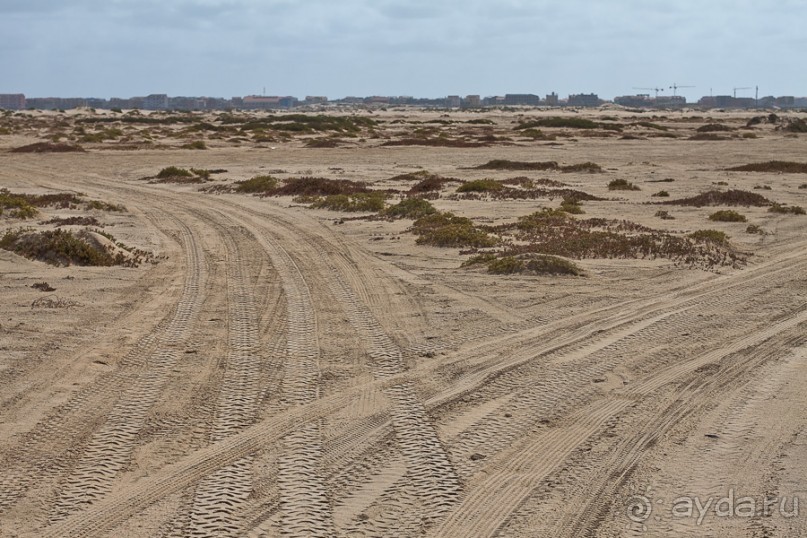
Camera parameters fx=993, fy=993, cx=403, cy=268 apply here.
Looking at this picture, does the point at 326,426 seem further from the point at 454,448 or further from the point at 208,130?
the point at 208,130

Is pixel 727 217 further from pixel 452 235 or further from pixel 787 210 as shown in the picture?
pixel 452 235

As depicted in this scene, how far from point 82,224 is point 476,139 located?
4677 cm

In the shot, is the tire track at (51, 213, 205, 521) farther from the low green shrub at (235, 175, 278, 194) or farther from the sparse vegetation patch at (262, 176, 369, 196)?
the low green shrub at (235, 175, 278, 194)

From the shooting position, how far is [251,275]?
1541cm

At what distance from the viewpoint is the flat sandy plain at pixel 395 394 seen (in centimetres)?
638

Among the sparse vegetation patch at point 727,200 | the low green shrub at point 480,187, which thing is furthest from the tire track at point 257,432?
the low green shrub at point 480,187

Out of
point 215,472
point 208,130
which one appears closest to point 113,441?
point 215,472

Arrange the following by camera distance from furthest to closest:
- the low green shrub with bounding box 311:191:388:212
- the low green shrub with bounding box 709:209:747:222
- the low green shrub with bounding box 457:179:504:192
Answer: the low green shrub with bounding box 457:179:504:192 < the low green shrub with bounding box 311:191:388:212 < the low green shrub with bounding box 709:209:747:222

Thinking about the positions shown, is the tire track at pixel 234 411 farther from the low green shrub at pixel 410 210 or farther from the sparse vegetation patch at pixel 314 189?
the sparse vegetation patch at pixel 314 189

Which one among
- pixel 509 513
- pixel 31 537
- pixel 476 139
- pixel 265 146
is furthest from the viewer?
pixel 476 139

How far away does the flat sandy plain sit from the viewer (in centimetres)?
638

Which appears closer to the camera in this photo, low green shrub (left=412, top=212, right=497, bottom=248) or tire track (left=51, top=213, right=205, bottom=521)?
tire track (left=51, top=213, right=205, bottom=521)

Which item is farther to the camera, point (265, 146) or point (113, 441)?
point (265, 146)

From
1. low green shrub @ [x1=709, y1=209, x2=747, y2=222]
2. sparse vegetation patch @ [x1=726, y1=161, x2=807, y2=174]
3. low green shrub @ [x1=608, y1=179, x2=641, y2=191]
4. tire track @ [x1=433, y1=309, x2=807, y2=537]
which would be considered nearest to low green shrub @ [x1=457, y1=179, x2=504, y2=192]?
low green shrub @ [x1=608, y1=179, x2=641, y2=191]
